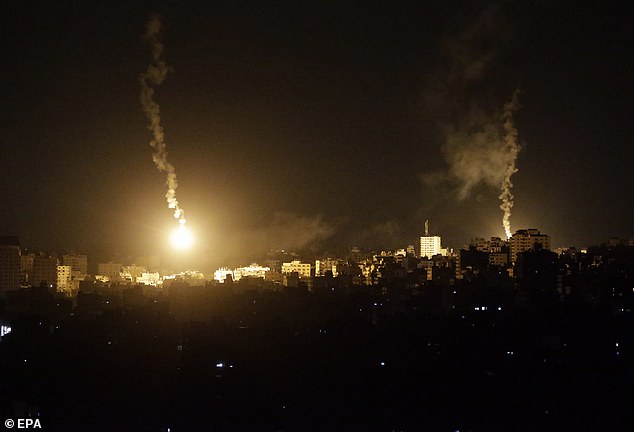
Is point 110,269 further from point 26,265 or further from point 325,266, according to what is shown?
point 325,266

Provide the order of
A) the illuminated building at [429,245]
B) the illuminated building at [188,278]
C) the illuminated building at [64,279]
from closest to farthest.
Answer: the illuminated building at [188,278], the illuminated building at [64,279], the illuminated building at [429,245]

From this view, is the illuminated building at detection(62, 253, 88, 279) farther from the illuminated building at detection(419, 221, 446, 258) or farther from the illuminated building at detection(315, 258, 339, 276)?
the illuminated building at detection(419, 221, 446, 258)

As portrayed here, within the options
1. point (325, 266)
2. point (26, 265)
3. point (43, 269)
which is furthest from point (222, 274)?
point (26, 265)

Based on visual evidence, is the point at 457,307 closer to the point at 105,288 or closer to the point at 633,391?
the point at 633,391

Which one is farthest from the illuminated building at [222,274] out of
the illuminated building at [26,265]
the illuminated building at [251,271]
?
the illuminated building at [26,265]

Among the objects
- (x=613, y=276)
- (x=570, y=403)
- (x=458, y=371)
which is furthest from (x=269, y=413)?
(x=613, y=276)

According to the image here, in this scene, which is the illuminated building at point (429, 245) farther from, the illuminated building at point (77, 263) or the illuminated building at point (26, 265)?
the illuminated building at point (26, 265)
